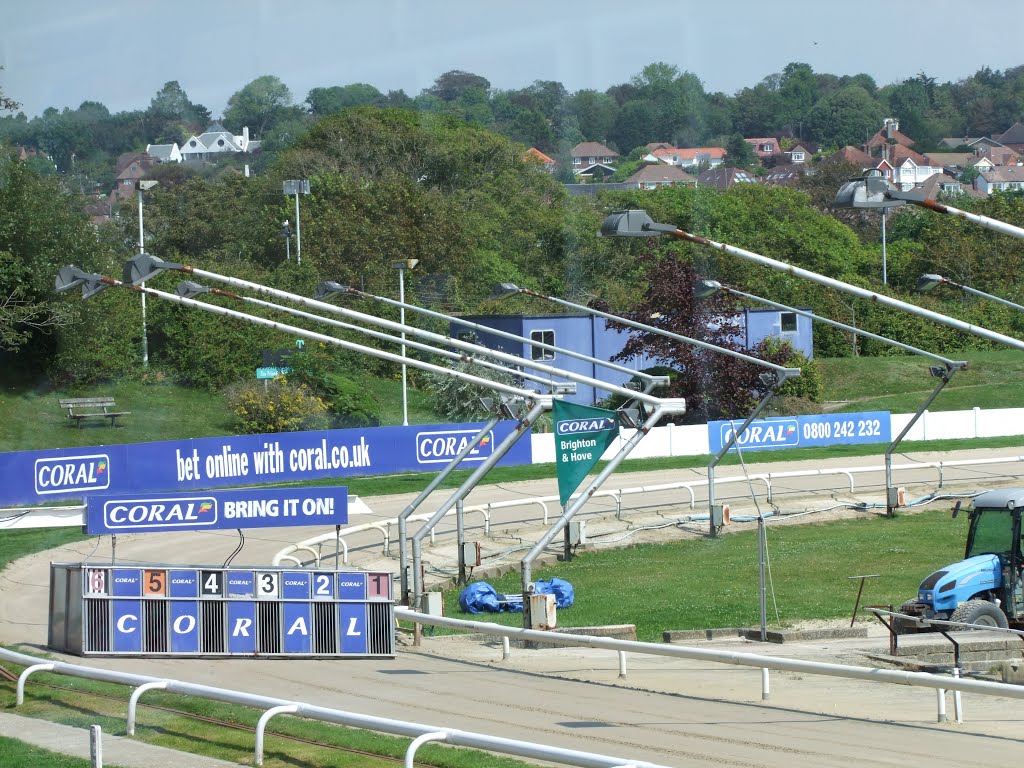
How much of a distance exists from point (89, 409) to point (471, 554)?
2235cm

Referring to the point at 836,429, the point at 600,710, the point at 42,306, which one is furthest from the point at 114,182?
the point at 600,710

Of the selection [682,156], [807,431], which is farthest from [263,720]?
[682,156]

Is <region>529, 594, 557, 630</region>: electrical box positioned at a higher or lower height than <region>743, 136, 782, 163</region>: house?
lower

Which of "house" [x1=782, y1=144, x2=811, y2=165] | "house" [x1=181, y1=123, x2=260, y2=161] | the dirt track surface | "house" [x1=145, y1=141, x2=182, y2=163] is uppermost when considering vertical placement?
"house" [x1=782, y1=144, x2=811, y2=165]

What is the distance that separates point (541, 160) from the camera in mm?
89250

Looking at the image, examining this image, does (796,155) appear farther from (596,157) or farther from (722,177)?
(722,177)

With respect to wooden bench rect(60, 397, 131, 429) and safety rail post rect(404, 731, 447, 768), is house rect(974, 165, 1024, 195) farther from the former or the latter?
safety rail post rect(404, 731, 447, 768)

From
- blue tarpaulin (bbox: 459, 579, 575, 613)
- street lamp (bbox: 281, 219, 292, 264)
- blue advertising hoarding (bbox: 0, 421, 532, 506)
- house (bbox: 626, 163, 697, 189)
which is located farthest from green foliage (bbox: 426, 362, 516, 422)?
house (bbox: 626, 163, 697, 189)

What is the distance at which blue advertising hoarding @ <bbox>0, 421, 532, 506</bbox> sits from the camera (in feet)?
107

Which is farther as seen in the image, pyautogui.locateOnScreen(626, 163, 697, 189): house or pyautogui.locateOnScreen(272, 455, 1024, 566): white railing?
pyautogui.locateOnScreen(626, 163, 697, 189): house

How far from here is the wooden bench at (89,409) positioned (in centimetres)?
4428

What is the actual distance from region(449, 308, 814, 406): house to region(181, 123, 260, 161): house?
42.3 m

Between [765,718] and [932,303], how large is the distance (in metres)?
53.4

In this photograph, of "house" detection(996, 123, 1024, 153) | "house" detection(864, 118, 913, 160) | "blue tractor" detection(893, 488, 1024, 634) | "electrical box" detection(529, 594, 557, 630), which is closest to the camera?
"blue tractor" detection(893, 488, 1024, 634)
